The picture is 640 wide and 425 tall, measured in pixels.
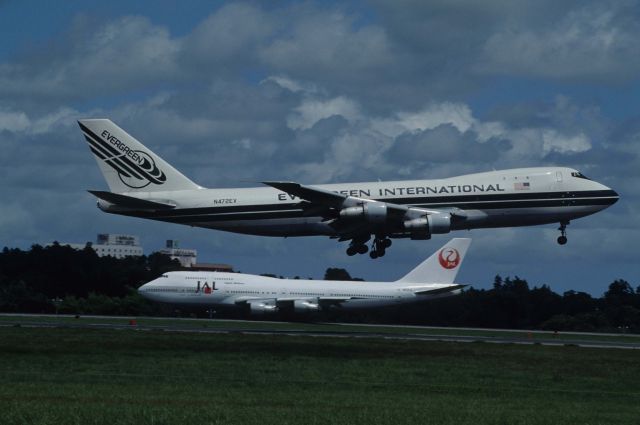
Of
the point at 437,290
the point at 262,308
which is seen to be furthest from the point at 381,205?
the point at 437,290

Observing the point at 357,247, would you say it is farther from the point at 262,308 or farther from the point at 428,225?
the point at 262,308

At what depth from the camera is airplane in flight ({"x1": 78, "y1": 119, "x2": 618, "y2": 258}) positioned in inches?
2518

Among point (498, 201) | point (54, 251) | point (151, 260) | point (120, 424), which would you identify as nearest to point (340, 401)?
point (120, 424)

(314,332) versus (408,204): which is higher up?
(408,204)

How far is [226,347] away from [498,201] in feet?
54.5

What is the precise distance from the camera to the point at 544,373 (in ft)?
165

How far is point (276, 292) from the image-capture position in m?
97.1

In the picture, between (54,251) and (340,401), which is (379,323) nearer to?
(54,251)

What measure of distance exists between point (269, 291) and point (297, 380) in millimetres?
54100

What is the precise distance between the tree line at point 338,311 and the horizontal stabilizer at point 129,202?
3487cm

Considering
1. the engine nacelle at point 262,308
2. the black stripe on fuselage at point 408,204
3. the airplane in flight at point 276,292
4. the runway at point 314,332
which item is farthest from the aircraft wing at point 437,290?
the black stripe on fuselage at point 408,204

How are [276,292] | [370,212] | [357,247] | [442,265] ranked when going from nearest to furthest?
[370,212]
[357,247]
[276,292]
[442,265]

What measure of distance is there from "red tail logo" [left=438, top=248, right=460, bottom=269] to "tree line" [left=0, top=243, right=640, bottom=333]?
397cm

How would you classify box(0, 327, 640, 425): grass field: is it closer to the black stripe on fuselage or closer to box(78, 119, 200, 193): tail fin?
the black stripe on fuselage
